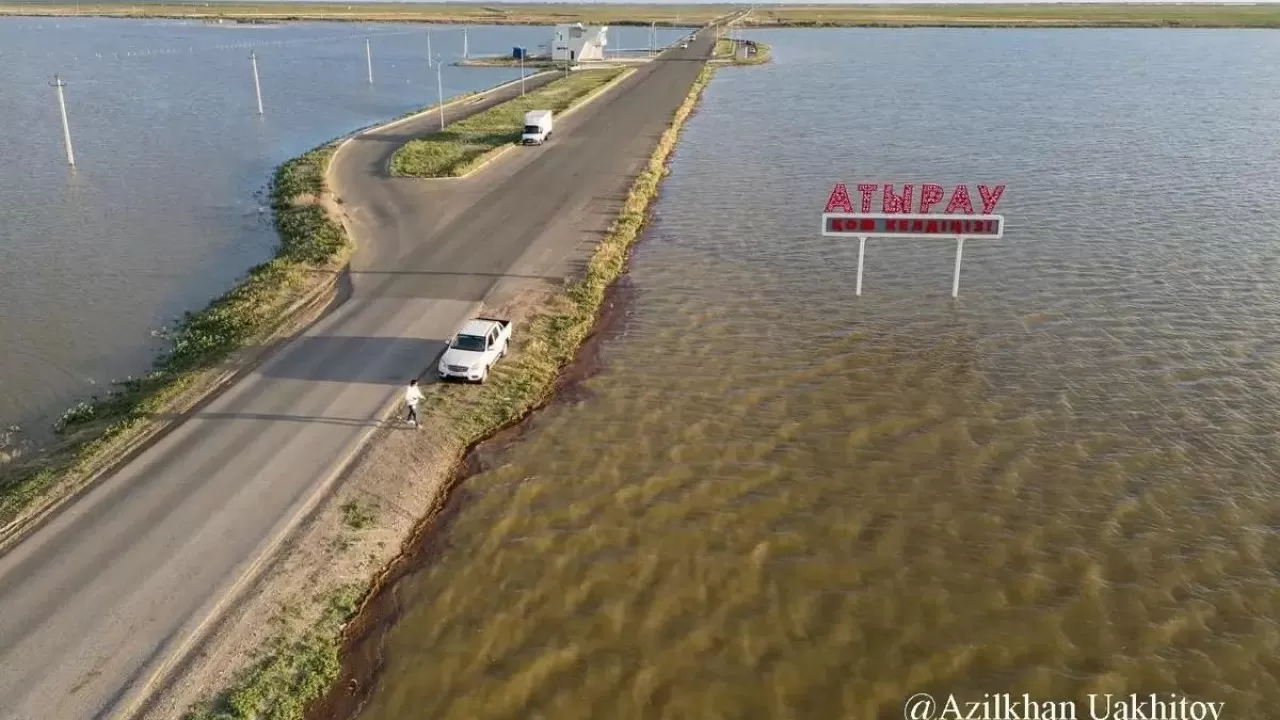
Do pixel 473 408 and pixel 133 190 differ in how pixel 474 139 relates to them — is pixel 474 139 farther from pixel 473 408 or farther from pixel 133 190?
pixel 473 408

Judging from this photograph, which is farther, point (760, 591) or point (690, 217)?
point (690, 217)

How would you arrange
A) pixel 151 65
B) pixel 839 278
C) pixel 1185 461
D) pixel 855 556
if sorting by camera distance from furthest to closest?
pixel 151 65
pixel 839 278
pixel 1185 461
pixel 855 556

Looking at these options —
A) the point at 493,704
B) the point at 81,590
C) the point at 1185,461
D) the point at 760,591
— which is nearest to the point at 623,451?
the point at 760,591

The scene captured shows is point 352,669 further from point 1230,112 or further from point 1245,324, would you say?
point 1230,112

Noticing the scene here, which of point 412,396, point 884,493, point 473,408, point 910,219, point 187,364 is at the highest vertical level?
point 910,219

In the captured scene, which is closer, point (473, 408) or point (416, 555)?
point (416, 555)

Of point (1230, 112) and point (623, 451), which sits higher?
point (1230, 112)

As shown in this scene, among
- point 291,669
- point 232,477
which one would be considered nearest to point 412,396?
point 232,477
